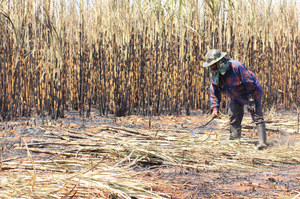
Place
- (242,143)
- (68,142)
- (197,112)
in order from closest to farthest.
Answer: (68,142) → (242,143) → (197,112)

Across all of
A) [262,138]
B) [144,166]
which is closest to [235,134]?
[262,138]

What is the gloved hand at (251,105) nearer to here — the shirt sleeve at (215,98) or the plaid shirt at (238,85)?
the plaid shirt at (238,85)

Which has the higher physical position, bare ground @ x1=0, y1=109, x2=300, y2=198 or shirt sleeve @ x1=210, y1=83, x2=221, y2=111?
shirt sleeve @ x1=210, y1=83, x2=221, y2=111

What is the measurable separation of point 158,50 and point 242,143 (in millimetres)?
2327

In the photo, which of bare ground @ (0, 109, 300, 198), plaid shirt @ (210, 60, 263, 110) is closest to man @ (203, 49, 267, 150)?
plaid shirt @ (210, 60, 263, 110)

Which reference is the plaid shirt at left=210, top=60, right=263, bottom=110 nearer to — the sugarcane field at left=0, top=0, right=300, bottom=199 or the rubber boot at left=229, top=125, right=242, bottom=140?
the sugarcane field at left=0, top=0, right=300, bottom=199

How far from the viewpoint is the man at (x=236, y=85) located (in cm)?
326

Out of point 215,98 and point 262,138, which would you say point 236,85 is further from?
point 262,138

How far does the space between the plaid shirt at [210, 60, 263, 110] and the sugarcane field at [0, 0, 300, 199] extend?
10 mm

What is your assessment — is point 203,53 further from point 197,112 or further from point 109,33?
point 109,33

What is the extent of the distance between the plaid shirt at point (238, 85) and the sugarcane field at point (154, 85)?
10 millimetres

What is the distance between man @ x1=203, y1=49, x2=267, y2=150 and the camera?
3.26 meters

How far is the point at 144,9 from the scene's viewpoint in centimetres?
548

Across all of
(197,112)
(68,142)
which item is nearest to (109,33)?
(197,112)
